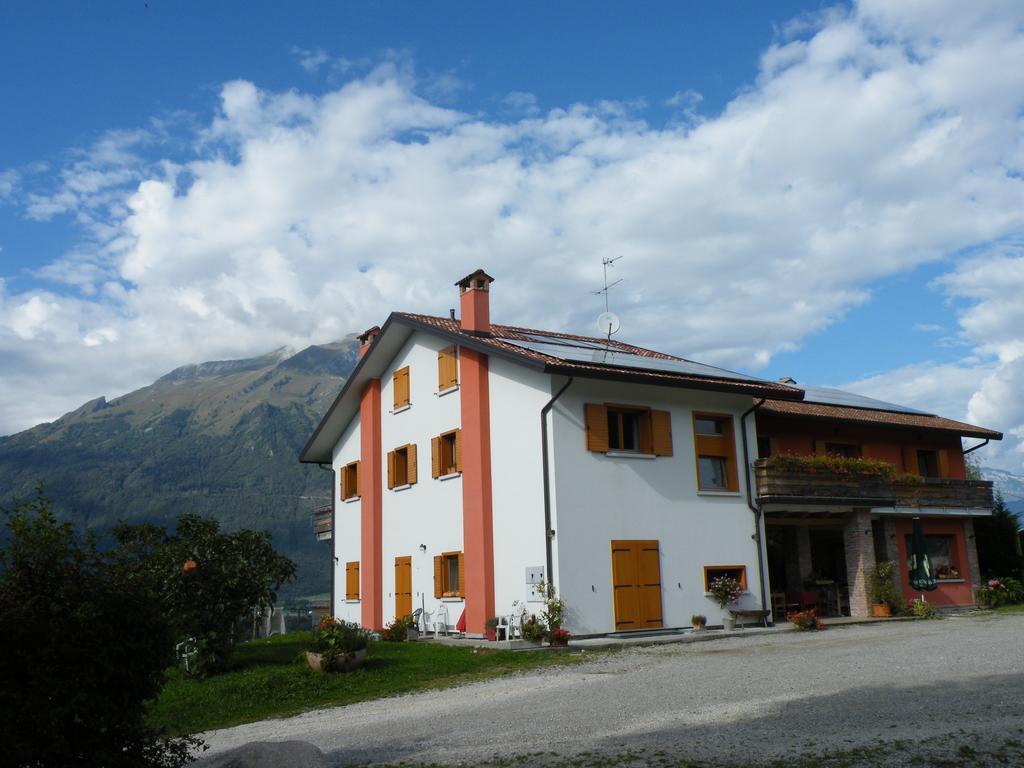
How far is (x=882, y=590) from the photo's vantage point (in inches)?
938

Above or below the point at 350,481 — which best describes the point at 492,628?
below

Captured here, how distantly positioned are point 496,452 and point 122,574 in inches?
575

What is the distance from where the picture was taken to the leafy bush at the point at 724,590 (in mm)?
21094

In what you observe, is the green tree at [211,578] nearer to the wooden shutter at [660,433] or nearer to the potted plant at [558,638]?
the potted plant at [558,638]

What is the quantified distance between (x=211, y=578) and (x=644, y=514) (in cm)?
927

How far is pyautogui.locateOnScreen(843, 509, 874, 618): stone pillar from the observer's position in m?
23.9

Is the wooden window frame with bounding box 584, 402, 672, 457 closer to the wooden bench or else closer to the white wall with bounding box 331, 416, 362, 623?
the wooden bench

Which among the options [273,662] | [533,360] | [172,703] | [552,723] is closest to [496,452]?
[533,360]

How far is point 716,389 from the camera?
21781mm

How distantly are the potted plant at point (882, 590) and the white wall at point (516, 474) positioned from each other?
9724 millimetres

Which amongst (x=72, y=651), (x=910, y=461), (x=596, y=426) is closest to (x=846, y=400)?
(x=910, y=461)

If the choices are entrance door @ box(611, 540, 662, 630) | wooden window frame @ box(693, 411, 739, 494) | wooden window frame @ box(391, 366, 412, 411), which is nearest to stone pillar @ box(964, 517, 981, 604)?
wooden window frame @ box(693, 411, 739, 494)

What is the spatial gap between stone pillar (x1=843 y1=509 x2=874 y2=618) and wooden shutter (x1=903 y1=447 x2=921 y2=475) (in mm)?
4955

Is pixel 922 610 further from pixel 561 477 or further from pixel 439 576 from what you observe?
pixel 439 576
